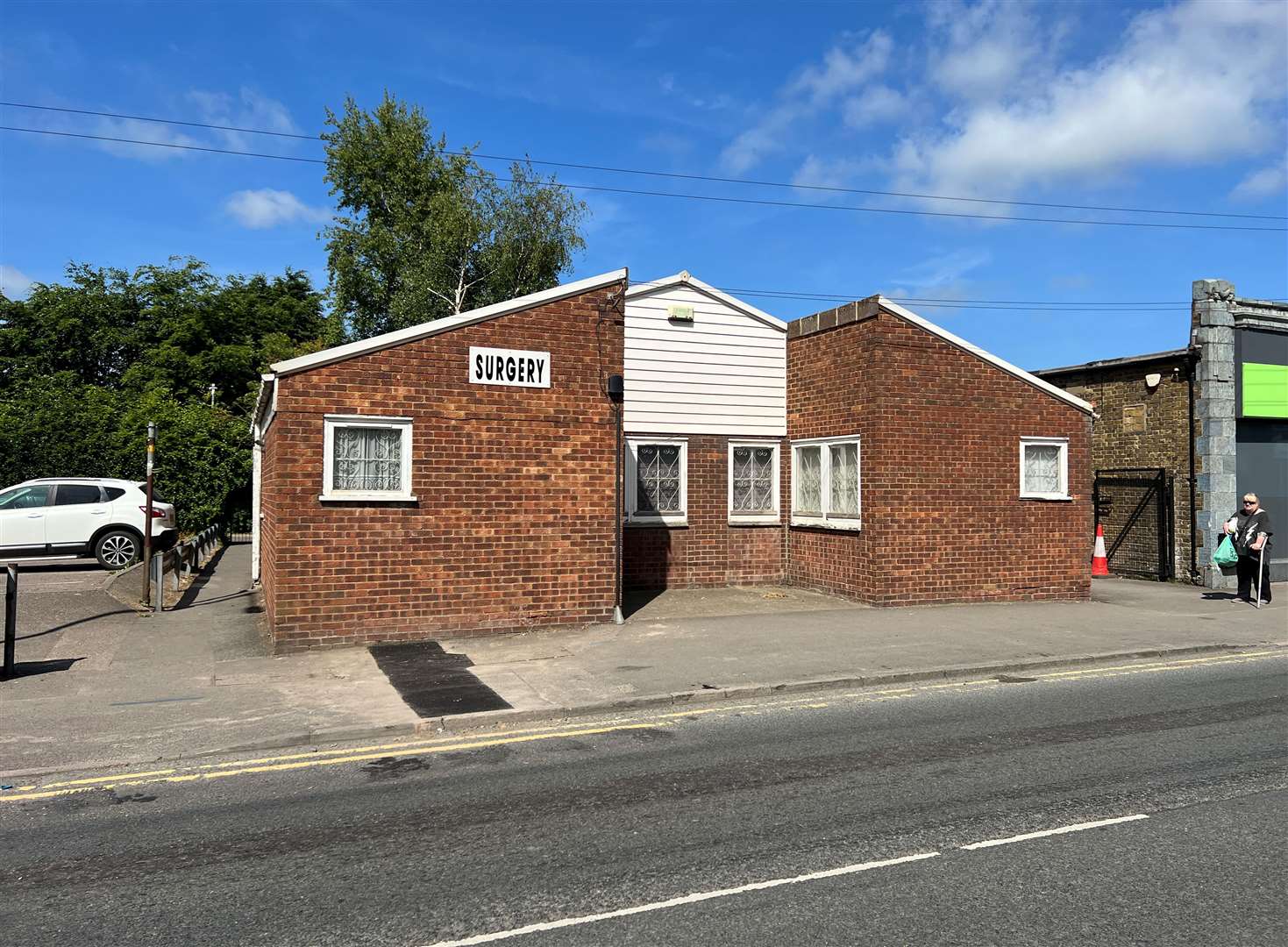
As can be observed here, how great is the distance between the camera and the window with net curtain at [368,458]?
11.0m

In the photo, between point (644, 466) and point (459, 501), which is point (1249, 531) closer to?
point (644, 466)

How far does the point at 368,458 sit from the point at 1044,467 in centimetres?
1073

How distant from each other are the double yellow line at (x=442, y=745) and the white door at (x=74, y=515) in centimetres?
1349

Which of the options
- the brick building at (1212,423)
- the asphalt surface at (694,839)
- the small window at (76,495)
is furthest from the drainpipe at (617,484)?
the small window at (76,495)

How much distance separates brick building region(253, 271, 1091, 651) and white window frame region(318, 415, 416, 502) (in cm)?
2

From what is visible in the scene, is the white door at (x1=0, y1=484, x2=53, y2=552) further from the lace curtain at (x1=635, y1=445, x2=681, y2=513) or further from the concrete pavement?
the lace curtain at (x1=635, y1=445, x2=681, y2=513)

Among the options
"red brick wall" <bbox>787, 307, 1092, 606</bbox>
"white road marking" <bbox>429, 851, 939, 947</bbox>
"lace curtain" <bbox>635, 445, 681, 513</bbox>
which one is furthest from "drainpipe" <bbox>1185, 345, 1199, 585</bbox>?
"white road marking" <bbox>429, 851, 939, 947</bbox>

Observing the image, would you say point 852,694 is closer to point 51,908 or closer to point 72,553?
point 51,908

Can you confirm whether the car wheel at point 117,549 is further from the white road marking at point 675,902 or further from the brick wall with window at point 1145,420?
the brick wall with window at point 1145,420

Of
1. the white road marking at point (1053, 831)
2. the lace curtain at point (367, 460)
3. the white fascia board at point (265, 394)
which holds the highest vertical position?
the white fascia board at point (265, 394)

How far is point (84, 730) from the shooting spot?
24.4 feet

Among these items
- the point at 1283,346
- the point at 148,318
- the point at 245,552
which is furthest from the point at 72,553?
the point at 148,318

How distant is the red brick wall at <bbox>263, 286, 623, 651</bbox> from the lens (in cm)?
1077

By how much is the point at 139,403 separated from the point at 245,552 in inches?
450
